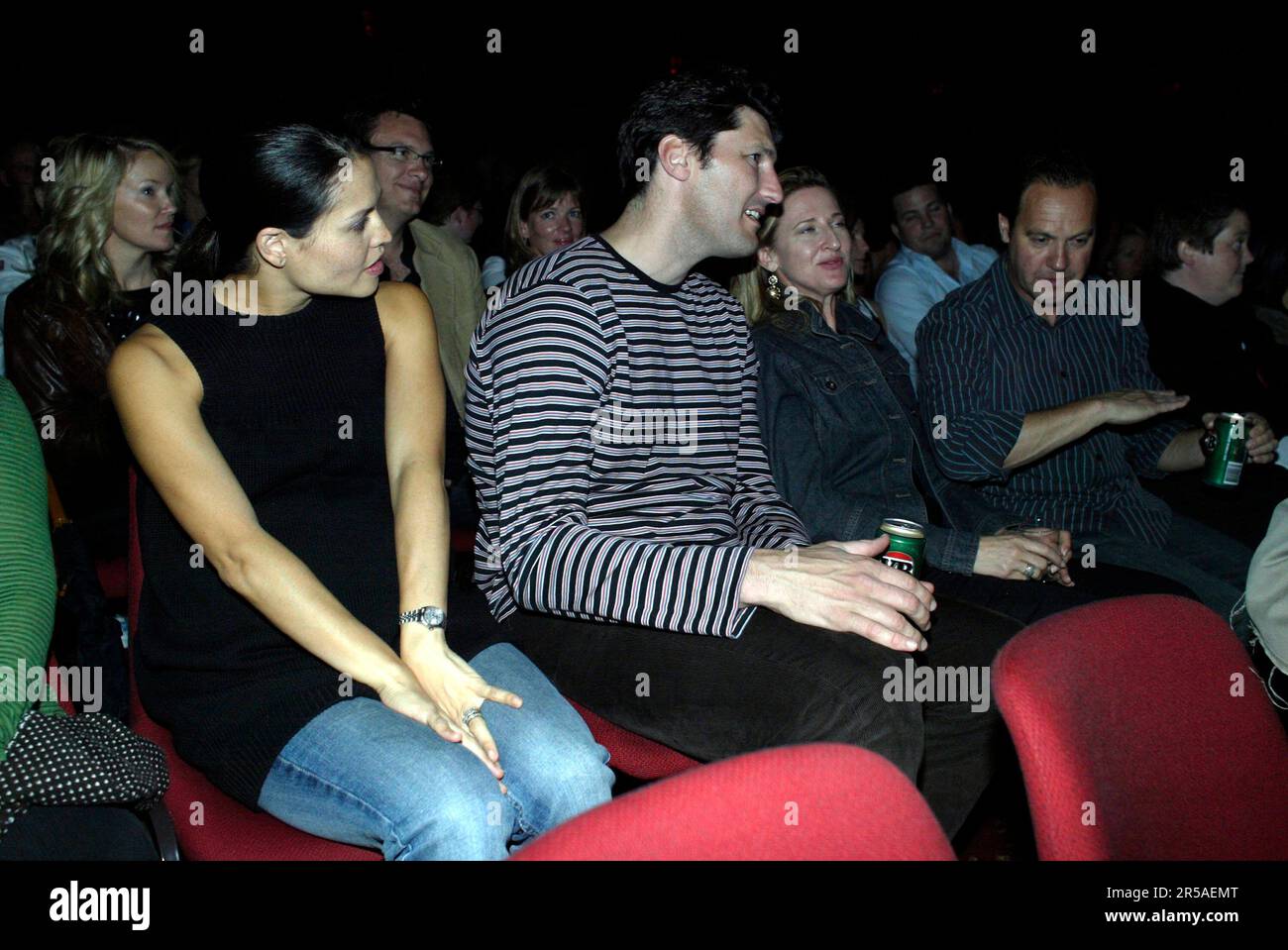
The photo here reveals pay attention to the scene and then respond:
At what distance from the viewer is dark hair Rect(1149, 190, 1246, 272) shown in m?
3.07

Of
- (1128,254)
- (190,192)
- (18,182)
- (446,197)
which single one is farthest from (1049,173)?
(18,182)

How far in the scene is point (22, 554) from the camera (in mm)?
1408

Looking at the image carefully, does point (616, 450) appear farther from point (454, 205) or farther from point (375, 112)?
point (454, 205)

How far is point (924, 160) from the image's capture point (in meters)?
8.03

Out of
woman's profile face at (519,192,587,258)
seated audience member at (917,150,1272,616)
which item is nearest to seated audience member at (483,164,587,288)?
woman's profile face at (519,192,587,258)

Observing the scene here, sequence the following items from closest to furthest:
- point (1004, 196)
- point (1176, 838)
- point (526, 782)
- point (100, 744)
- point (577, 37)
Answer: point (1176, 838) < point (100, 744) < point (526, 782) < point (1004, 196) < point (577, 37)

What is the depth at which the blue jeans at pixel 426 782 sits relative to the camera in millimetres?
1295

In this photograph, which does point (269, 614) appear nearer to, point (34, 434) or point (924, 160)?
point (34, 434)

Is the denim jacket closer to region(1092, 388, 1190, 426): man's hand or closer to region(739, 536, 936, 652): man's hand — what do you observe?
region(1092, 388, 1190, 426): man's hand

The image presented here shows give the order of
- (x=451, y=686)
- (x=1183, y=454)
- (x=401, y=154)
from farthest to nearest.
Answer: (x=401, y=154) → (x=1183, y=454) → (x=451, y=686)

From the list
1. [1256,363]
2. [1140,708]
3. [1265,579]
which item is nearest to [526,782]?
[1140,708]

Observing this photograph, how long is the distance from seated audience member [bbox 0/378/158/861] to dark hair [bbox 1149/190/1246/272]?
3021 mm

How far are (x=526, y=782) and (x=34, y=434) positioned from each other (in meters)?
0.85

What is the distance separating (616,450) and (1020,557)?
0.94 meters
